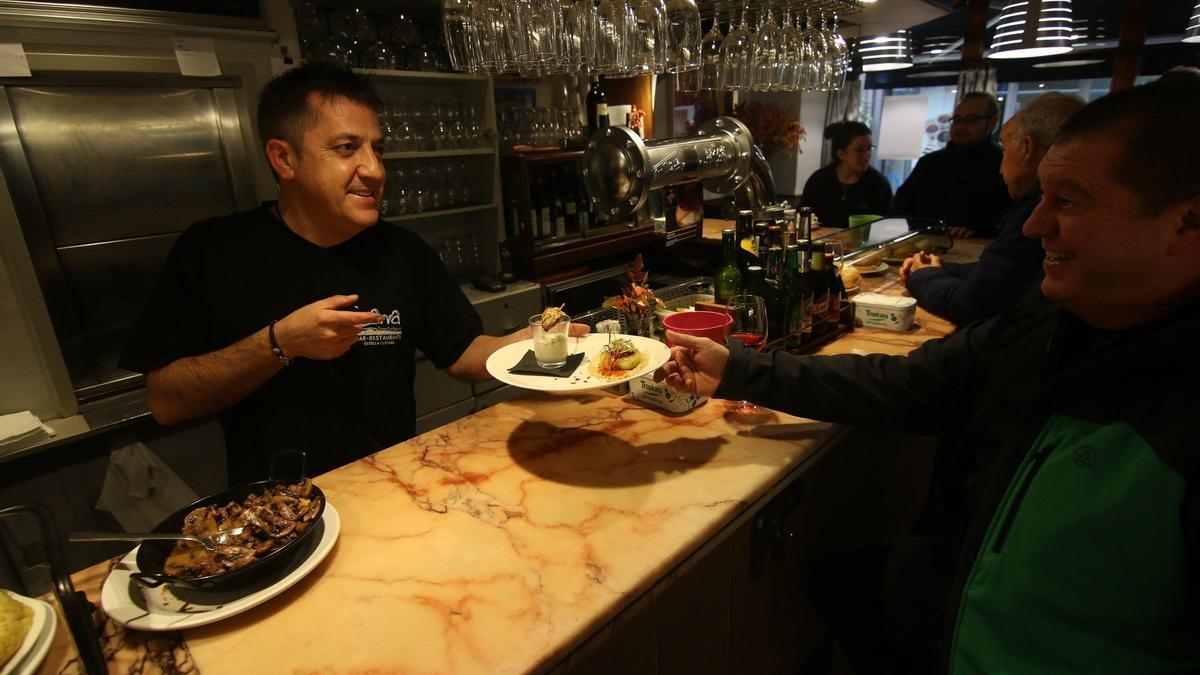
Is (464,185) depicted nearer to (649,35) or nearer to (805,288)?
(649,35)

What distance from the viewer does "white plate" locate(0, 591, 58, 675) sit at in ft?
2.44

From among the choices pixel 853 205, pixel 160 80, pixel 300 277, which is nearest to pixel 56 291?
pixel 160 80

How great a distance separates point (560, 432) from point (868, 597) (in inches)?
35.7

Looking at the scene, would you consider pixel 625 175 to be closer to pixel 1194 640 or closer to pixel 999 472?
pixel 999 472

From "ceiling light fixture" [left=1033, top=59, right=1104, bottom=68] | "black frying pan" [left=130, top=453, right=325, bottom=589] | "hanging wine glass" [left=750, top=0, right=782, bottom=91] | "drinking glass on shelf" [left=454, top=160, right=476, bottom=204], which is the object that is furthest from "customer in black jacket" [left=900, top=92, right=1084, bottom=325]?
"ceiling light fixture" [left=1033, top=59, right=1104, bottom=68]

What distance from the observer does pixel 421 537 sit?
107cm

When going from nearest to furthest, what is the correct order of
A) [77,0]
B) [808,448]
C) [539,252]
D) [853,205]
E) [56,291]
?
1. [808,448]
2. [77,0]
3. [56,291]
4. [539,252]
5. [853,205]

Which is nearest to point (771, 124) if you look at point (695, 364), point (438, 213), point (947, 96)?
point (947, 96)

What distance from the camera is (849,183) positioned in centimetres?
487

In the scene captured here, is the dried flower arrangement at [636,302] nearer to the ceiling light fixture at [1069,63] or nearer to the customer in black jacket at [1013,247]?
the customer in black jacket at [1013,247]

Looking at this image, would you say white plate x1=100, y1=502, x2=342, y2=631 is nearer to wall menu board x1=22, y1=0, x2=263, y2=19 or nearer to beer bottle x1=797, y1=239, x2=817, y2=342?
beer bottle x1=797, y1=239, x2=817, y2=342

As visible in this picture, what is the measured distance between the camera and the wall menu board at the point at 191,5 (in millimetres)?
2238

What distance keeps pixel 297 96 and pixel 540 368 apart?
98 cm

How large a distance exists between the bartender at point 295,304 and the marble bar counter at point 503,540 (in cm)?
38
